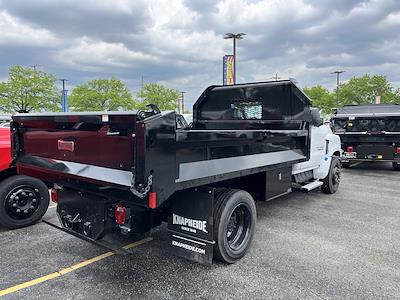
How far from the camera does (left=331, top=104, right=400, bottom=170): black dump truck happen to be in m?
10.7

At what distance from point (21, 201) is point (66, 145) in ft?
6.76

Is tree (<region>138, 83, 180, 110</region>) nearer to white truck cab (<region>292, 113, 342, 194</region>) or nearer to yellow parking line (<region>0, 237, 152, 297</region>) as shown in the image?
white truck cab (<region>292, 113, 342, 194</region>)

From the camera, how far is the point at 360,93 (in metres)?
46.1

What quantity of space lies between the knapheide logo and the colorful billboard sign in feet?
77.2

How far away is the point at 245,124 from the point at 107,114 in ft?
10.9

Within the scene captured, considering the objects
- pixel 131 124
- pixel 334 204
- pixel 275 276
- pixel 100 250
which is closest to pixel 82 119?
pixel 131 124

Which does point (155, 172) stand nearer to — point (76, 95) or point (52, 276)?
point (52, 276)

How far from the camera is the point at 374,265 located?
3.87 m

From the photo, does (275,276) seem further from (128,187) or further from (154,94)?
(154,94)

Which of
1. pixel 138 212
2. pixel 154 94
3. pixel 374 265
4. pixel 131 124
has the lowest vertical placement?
pixel 374 265

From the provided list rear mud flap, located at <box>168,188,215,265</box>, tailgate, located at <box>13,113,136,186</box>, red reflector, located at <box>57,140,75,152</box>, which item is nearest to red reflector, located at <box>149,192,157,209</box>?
tailgate, located at <box>13,113,136,186</box>

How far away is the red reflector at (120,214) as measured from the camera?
3.15 metres

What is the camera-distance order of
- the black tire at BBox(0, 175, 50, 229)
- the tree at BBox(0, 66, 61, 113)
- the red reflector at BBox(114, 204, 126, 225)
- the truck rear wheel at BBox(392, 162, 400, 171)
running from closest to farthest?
the red reflector at BBox(114, 204, 126, 225) → the black tire at BBox(0, 175, 50, 229) → the truck rear wheel at BBox(392, 162, 400, 171) → the tree at BBox(0, 66, 61, 113)

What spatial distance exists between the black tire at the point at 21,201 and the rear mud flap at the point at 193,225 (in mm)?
2556
